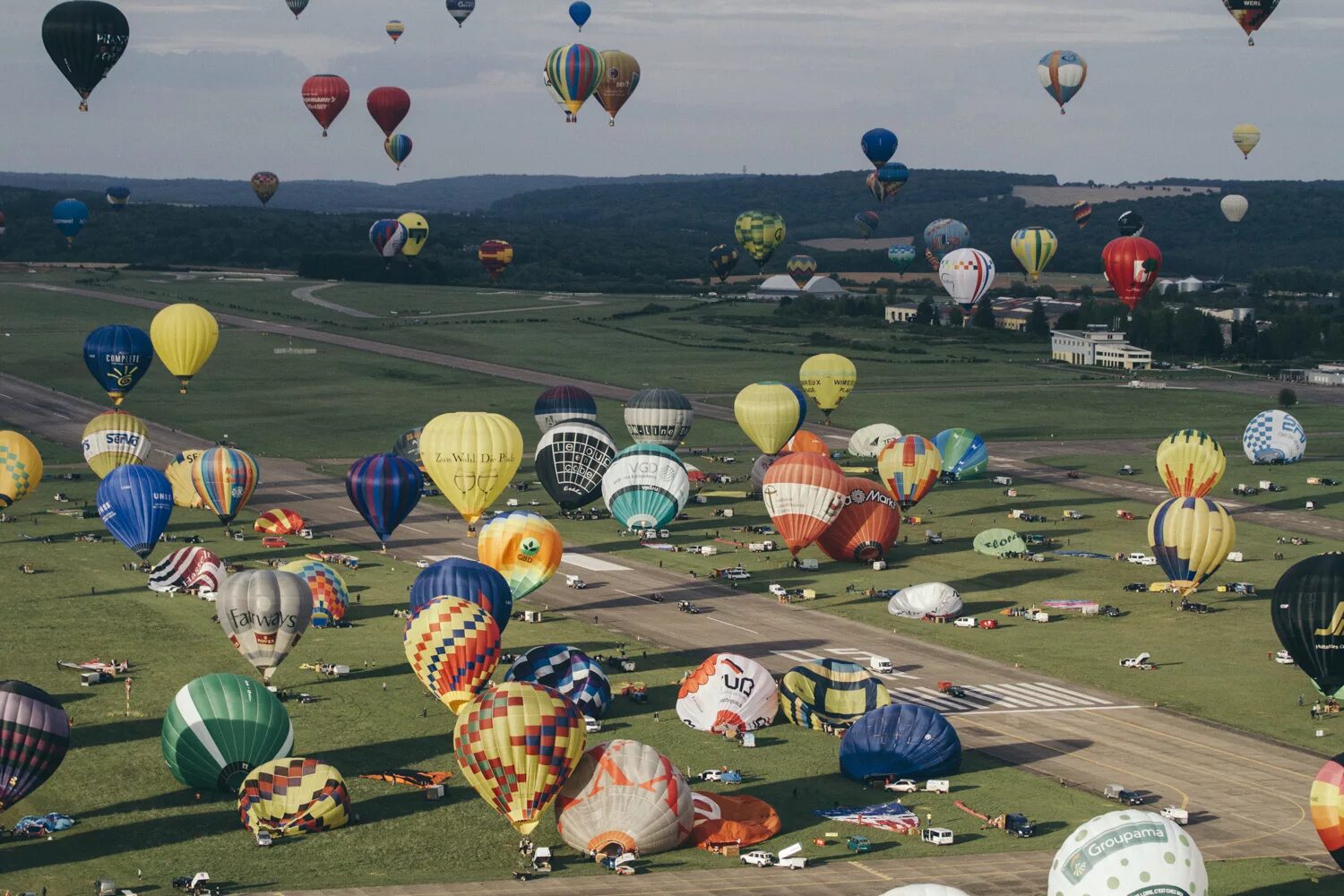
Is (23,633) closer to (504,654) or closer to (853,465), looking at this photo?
(504,654)

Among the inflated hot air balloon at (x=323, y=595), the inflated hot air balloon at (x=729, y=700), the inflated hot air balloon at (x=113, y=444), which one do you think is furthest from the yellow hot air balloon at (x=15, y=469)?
the inflated hot air balloon at (x=729, y=700)

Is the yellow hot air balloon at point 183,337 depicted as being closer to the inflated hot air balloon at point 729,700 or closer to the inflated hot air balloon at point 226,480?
the inflated hot air balloon at point 226,480

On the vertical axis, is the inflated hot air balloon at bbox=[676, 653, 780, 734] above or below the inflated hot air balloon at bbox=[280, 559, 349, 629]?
below

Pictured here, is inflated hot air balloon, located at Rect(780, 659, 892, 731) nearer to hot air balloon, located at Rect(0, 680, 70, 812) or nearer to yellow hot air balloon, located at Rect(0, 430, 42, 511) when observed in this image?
hot air balloon, located at Rect(0, 680, 70, 812)

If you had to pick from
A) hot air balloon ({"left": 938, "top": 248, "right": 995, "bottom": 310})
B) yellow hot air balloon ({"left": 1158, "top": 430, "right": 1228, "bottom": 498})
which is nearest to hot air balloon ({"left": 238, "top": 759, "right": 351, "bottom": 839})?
yellow hot air balloon ({"left": 1158, "top": 430, "right": 1228, "bottom": 498})

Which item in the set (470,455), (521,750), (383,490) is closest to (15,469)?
(383,490)

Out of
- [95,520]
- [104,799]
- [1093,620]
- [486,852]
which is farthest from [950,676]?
[95,520]

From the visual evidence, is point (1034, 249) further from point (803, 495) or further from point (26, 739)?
point (26, 739)
